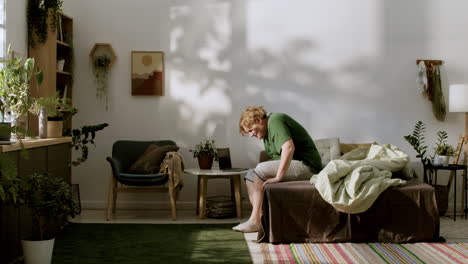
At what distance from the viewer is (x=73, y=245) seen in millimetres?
4445

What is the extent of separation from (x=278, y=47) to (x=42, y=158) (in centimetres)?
298

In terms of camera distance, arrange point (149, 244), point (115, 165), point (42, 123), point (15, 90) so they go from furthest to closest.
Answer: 1. point (115, 165)
2. point (42, 123)
3. point (15, 90)
4. point (149, 244)

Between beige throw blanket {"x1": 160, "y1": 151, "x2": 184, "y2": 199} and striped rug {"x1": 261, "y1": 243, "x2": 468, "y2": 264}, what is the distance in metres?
1.46

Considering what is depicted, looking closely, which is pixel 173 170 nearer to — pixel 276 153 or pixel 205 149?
pixel 205 149

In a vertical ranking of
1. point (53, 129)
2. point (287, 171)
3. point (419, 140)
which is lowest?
point (287, 171)

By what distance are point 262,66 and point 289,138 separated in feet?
6.02

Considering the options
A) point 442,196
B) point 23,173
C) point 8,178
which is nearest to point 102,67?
point 23,173

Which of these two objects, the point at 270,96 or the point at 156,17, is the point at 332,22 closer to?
the point at 270,96

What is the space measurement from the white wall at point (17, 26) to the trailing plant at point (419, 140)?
13.1ft

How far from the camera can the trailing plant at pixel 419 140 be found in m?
Result: 6.05

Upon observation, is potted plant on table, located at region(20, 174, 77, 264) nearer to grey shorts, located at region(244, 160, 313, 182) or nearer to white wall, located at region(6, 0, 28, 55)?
grey shorts, located at region(244, 160, 313, 182)

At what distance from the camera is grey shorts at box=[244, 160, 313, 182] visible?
4.84 meters

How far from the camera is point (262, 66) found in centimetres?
640

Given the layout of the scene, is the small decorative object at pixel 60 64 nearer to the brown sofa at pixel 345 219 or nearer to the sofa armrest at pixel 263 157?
the sofa armrest at pixel 263 157
